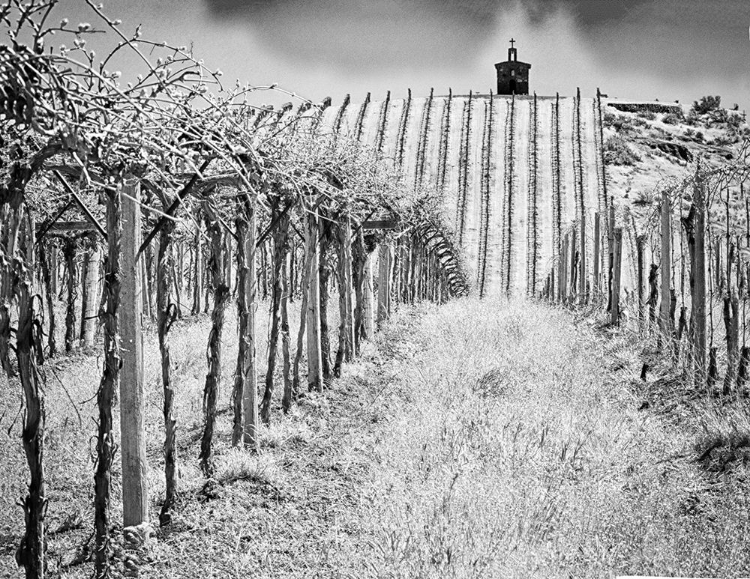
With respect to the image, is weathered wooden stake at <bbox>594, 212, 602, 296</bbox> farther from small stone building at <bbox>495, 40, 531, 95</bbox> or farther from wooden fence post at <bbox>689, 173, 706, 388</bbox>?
small stone building at <bbox>495, 40, 531, 95</bbox>

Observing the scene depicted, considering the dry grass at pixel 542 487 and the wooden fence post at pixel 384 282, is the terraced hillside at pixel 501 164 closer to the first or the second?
the wooden fence post at pixel 384 282

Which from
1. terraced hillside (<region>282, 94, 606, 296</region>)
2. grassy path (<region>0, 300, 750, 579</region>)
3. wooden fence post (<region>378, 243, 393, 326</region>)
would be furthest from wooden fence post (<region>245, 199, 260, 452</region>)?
terraced hillside (<region>282, 94, 606, 296</region>)

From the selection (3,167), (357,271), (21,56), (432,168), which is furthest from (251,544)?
(432,168)

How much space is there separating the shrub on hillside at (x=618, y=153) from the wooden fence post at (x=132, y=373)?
5011cm

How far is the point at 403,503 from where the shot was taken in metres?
5.13

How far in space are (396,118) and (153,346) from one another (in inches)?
1838

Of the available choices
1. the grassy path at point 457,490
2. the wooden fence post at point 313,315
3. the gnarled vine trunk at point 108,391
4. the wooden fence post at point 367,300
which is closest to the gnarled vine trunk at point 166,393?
the grassy path at point 457,490

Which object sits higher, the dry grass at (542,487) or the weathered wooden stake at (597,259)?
the weathered wooden stake at (597,259)

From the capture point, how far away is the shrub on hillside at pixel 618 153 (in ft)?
172

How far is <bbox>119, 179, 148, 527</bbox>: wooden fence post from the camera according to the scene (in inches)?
208

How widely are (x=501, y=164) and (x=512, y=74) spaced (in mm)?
22714

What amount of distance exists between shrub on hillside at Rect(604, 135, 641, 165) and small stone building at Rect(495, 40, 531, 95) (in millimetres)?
19858

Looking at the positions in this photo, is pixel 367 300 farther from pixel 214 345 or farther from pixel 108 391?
pixel 108 391

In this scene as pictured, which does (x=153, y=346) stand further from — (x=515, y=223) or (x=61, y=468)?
(x=515, y=223)
